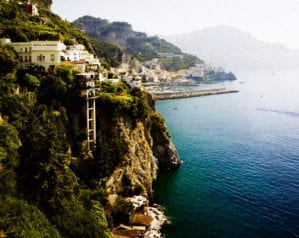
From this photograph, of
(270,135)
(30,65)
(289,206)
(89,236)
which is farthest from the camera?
(270,135)

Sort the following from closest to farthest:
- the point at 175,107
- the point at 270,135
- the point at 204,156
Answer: the point at 204,156 → the point at 270,135 → the point at 175,107

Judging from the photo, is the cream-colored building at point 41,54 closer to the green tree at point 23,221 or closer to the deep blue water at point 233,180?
the green tree at point 23,221

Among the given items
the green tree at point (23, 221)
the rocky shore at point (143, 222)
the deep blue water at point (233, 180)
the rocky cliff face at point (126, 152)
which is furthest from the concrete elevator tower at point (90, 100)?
the green tree at point (23, 221)

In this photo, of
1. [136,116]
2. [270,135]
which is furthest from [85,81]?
[270,135]

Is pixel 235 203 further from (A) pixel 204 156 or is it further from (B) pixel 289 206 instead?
(A) pixel 204 156

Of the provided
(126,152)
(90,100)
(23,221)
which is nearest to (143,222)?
(126,152)

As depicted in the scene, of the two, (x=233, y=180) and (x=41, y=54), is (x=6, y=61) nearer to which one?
(x=41, y=54)
